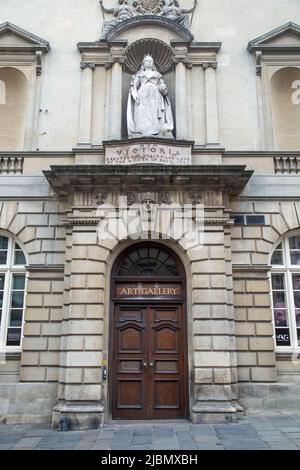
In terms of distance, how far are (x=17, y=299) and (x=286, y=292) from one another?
24.0 ft

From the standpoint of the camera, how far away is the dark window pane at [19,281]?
454 inches

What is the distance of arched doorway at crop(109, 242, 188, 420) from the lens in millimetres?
10320

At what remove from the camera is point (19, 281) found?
11.6 m

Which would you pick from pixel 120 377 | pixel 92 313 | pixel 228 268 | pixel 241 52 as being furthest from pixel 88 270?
pixel 241 52

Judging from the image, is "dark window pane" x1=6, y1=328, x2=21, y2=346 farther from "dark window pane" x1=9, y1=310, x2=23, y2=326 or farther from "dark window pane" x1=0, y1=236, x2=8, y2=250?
"dark window pane" x1=0, y1=236, x2=8, y2=250

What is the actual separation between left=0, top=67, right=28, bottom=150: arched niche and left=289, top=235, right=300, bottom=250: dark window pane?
8391mm

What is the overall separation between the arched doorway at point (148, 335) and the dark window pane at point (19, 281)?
2.58 meters

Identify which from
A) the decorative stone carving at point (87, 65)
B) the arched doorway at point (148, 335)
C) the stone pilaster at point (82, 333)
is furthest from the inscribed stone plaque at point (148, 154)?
the decorative stone carving at point (87, 65)

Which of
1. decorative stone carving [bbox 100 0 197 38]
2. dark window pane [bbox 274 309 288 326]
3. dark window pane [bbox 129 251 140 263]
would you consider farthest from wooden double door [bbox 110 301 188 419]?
decorative stone carving [bbox 100 0 197 38]

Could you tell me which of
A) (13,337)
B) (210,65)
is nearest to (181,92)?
(210,65)

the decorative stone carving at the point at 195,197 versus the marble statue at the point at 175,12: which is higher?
the marble statue at the point at 175,12

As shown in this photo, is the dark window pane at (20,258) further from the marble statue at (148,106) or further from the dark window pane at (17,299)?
the marble statue at (148,106)

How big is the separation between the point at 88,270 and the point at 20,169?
12.9 feet

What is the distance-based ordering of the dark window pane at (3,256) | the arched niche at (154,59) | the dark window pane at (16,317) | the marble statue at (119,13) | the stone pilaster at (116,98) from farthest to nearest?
the marble statue at (119,13) < the arched niche at (154,59) < the stone pilaster at (116,98) < the dark window pane at (3,256) < the dark window pane at (16,317)
